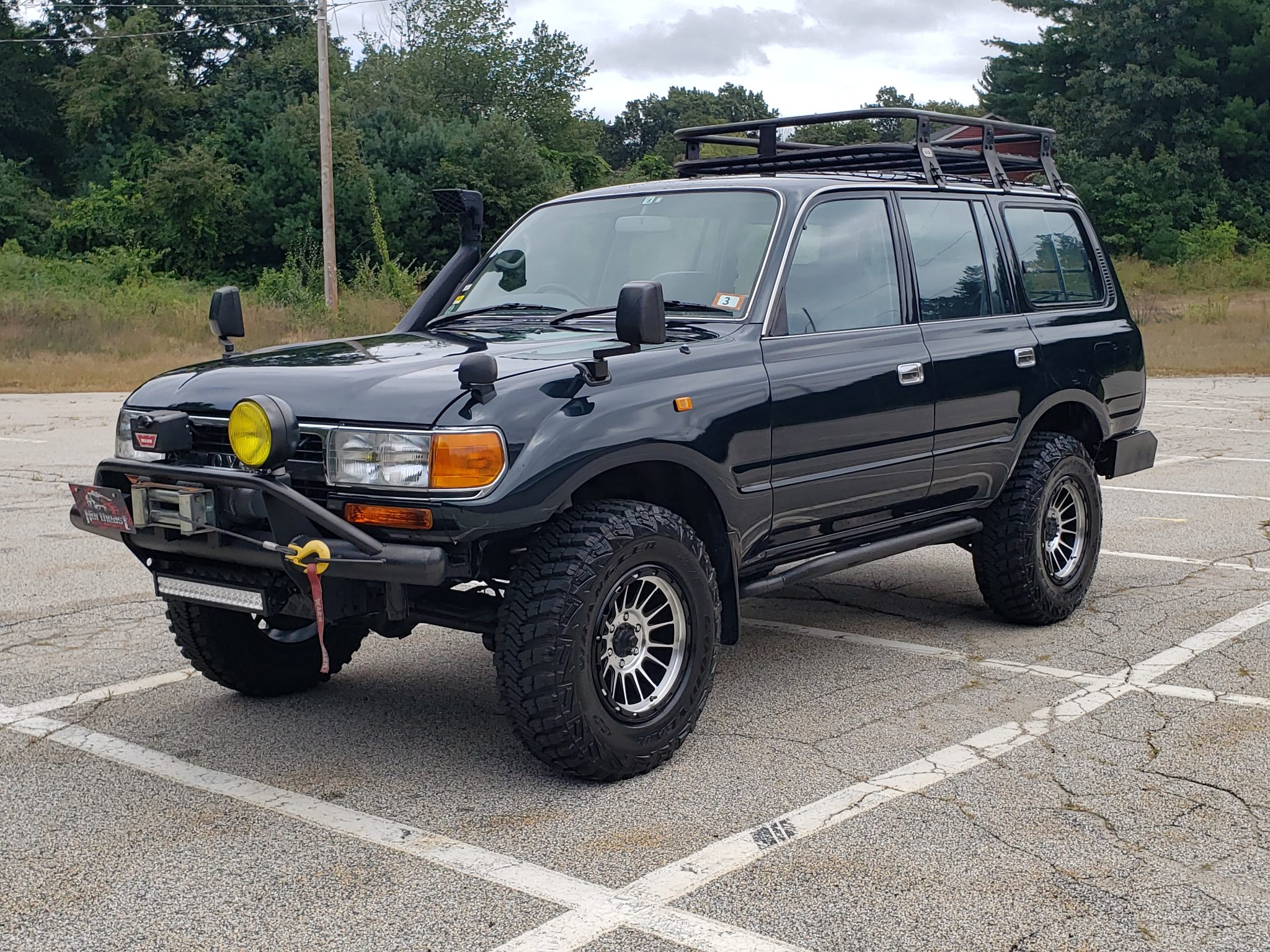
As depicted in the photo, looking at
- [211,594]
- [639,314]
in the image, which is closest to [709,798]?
[639,314]

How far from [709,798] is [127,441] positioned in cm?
237

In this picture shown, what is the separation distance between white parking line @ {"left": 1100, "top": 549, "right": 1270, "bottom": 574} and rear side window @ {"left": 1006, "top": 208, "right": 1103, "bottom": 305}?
1.85 metres

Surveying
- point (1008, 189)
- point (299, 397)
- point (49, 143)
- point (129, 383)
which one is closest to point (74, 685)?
point (299, 397)

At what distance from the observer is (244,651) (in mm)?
5355

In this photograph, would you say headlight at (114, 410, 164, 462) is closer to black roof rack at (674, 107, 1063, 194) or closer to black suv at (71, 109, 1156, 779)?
black suv at (71, 109, 1156, 779)

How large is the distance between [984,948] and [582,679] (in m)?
1.48

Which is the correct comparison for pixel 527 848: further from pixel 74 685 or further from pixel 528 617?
pixel 74 685

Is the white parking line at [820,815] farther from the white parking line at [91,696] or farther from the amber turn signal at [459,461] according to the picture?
the white parking line at [91,696]

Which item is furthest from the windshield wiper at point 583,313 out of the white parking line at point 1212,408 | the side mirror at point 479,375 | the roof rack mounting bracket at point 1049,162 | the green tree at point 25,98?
the green tree at point 25,98

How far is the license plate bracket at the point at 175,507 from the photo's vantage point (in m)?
4.27

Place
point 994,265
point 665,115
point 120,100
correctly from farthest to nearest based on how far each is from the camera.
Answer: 1. point 665,115
2. point 120,100
3. point 994,265

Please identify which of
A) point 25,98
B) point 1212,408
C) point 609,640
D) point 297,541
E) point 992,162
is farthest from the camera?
point 25,98

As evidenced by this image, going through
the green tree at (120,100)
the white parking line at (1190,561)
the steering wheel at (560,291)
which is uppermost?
the green tree at (120,100)

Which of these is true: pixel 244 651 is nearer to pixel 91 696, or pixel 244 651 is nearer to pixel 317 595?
pixel 91 696
